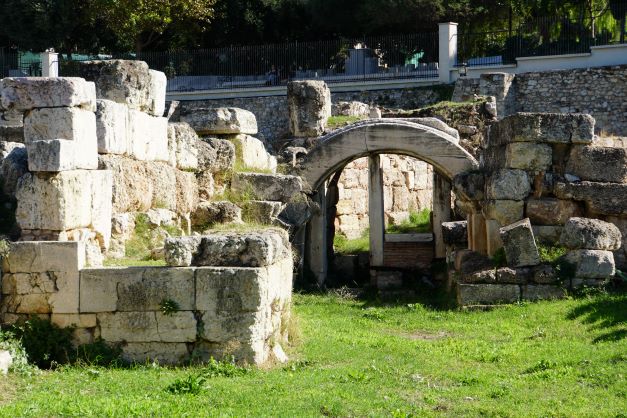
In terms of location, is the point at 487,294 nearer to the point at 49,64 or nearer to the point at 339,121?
the point at 339,121

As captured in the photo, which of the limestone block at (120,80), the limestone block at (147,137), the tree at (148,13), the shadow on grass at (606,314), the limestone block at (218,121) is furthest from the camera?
the tree at (148,13)

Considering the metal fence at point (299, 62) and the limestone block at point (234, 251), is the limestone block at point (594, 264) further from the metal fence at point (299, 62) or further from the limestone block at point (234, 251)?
the metal fence at point (299, 62)

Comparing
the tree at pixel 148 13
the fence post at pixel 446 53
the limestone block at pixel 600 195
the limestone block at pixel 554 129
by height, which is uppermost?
the tree at pixel 148 13

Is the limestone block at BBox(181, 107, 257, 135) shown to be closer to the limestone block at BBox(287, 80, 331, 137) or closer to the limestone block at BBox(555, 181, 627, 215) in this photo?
the limestone block at BBox(287, 80, 331, 137)

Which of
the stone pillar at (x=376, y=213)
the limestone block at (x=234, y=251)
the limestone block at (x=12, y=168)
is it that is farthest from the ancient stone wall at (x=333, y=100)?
the limestone block at (x=234, y=251)

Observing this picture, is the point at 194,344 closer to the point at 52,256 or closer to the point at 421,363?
the point at 52,256

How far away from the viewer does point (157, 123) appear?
14.3m

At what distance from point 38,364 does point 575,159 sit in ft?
28.1

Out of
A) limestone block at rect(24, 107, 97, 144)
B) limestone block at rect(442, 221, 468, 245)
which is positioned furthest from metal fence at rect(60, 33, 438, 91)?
limestone block at rect(24, 107, 97, 144)

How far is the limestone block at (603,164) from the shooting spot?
50.4ft

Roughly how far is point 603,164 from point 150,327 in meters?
7.75

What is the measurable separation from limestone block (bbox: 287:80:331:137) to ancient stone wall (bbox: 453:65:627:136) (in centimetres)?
804

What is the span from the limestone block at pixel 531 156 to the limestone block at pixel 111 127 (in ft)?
18.9

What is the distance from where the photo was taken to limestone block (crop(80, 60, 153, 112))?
13680 mm
